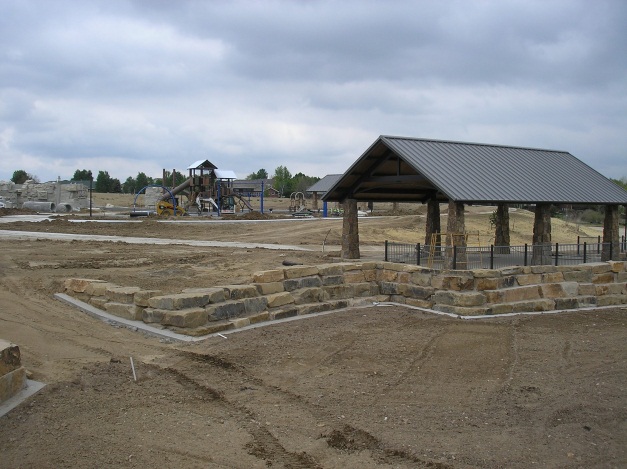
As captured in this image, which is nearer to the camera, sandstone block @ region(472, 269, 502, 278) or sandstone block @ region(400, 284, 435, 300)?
sandstone block @ region(472, 269, 502, 278)

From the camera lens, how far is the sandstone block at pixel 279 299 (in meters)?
11.9

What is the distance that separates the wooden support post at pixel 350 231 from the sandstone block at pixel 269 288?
22.8 feet

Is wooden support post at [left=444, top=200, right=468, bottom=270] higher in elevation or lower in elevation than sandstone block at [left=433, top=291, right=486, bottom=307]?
higher

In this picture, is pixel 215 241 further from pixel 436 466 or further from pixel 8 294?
pixel 436 466

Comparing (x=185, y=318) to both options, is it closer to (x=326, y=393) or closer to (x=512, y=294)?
(x=326, y=393)

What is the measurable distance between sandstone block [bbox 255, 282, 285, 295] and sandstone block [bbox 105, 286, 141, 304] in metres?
2.40

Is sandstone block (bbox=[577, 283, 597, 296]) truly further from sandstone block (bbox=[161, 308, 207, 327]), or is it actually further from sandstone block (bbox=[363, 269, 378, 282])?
sandstone block (bbox=[161, 308, 207, 327])

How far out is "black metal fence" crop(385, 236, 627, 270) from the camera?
14371mm

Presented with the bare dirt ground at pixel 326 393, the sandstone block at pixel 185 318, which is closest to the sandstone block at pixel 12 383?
the bare dirt ground at pixel 326 393

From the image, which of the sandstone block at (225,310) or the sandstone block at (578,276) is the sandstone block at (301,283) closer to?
the sandstone block at (225,310)

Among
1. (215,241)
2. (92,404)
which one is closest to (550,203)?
(92,404)

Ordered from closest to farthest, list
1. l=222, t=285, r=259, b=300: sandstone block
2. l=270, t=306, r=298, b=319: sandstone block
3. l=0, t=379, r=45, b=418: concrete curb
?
l=0, t=379, r=45, b=418: concrete curb → l=222, t=285, r=259, b=300: sandstone block → l=270, t=306, r=298, b=319: sandstone block

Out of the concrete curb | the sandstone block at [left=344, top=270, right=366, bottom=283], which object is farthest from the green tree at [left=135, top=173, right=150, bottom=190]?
the concrete curb

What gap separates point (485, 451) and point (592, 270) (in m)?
10.7
